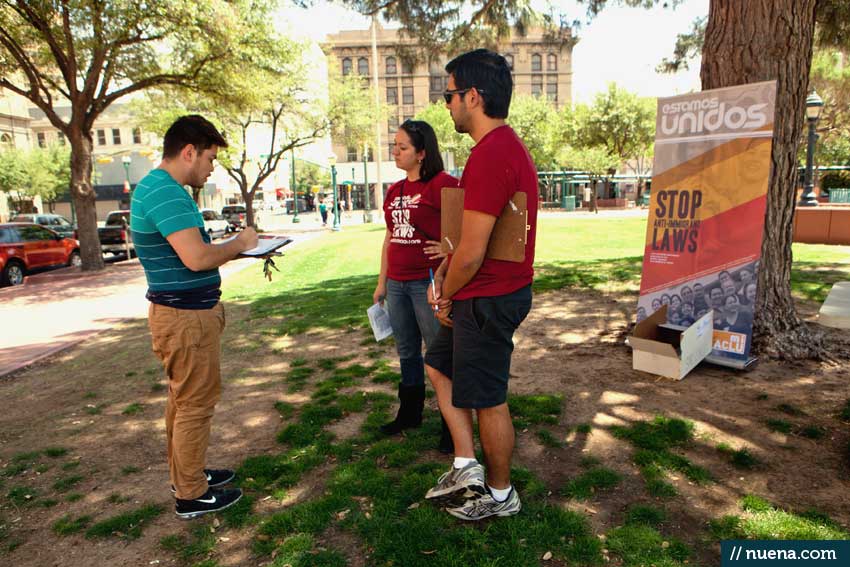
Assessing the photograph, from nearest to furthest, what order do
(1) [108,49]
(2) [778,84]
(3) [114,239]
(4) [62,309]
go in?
1. (2) [778,84]
2. (4) [62,309]
3. (1) [108,49]
4. (3) [114,239]

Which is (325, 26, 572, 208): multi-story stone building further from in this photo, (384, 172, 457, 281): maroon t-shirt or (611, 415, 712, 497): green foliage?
(611, 415, 712, 497): green foliage

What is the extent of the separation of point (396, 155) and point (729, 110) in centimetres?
275

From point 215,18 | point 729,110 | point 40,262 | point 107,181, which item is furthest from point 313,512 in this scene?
point 107,181

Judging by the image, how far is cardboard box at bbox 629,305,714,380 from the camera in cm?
414

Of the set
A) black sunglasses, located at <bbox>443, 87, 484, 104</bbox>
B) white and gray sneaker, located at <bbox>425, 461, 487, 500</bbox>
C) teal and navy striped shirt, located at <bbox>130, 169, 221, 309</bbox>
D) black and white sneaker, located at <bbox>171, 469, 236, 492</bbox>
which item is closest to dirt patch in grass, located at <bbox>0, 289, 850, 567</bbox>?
black and white sneaker, located at <bbox>171, 469, 236, 492</bbox>

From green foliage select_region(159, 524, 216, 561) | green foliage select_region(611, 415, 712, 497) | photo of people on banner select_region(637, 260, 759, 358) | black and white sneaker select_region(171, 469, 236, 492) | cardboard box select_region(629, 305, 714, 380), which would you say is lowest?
green foliage select_region(159, 524, 216, 561)

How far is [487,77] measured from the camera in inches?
90.7

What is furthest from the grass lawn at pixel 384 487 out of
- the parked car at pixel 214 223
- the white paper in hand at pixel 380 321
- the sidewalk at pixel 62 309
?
the parked car at pixel 214 223

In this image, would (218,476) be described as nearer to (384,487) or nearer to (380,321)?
(384,487)

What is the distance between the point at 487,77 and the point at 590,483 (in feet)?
6.86

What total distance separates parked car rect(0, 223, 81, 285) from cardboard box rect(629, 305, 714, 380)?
50.7ft

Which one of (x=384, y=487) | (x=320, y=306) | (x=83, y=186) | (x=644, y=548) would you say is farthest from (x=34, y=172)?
(x=644, y=548)

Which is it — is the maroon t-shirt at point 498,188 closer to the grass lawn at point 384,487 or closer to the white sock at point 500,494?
the white sock at point 500,494

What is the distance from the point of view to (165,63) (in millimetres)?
15000
